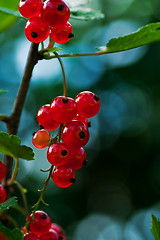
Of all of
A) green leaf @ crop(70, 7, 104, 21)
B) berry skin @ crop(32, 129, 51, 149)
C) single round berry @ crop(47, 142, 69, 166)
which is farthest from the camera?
green leaf @ crop(70, 7, 104, 21)

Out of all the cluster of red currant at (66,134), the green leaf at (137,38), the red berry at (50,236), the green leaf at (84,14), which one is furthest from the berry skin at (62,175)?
the green leaf at (84,14)

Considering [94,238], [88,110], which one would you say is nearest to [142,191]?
[94,238]

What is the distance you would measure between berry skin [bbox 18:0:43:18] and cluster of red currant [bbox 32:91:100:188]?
291 mm

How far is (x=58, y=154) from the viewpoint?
2.89ft

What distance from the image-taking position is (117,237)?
974 cm

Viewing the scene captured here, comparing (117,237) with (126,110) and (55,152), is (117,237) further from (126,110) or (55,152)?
(55,152)

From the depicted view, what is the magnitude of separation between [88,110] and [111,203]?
10.9 metres

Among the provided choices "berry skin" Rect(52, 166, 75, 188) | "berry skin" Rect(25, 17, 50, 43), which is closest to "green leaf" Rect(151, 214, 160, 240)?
"berry skin" Rect(52, 166, 75, 188)

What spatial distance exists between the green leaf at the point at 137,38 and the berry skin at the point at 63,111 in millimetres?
228

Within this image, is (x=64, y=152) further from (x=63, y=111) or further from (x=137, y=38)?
(x=137, y=38)

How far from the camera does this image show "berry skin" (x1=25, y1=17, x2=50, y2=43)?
0.95m

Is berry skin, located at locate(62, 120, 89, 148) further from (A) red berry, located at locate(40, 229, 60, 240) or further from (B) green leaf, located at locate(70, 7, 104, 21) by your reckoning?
(B) green leaf, located at locate(70, 7, 104, 21)

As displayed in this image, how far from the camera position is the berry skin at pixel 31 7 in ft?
3.13

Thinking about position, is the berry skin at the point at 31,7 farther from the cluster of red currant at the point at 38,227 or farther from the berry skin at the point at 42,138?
the cluster of red currant at the point at 38,227
